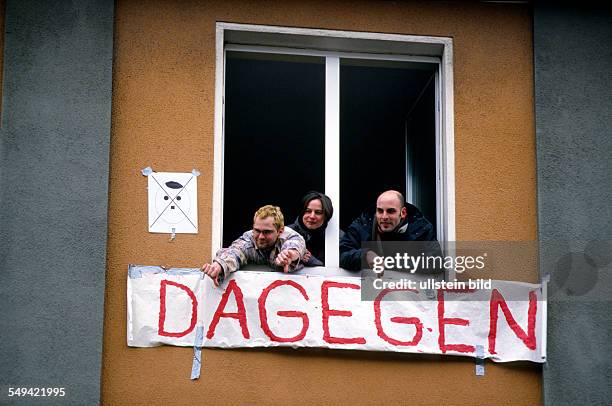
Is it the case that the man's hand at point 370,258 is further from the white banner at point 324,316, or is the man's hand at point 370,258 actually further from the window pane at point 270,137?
the window pane at point 270,137

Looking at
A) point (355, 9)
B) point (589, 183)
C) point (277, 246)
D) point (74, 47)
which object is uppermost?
point (355, 9)

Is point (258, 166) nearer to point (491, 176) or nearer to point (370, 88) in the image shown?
point (370, 88)

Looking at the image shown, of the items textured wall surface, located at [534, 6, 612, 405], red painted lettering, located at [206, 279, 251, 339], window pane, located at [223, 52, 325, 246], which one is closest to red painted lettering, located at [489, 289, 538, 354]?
textured wall surface, located at [534, 6, 612, 405]

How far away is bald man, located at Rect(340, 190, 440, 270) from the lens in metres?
6.39

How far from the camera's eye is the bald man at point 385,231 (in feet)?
21.0

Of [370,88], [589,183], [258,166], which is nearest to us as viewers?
[589,183]

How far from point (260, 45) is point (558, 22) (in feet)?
7.92

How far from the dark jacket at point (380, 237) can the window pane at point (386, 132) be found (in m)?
0.35

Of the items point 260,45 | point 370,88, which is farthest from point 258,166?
point 260,45

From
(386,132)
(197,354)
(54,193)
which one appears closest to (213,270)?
(197,354)

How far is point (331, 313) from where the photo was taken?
20.6 feet

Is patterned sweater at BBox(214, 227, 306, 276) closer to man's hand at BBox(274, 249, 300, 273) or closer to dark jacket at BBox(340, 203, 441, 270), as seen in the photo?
man's hand at BBox(274, 249, 300, 273)

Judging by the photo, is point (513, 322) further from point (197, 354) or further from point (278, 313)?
point (197, 354)

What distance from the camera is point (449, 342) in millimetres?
6312
